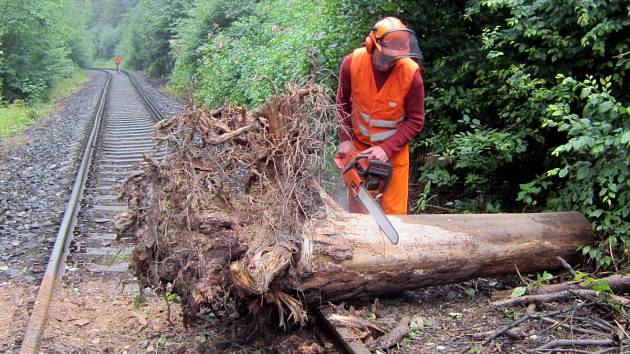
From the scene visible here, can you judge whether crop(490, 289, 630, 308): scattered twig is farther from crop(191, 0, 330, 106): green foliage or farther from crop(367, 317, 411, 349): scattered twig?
crop(191, 0, 330, 106): green foliage

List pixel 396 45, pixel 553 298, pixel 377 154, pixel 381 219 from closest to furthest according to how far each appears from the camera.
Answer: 1. pixel 553 298
2. pixel 381 219
3. pixel 396 45
4. pixel 377 154

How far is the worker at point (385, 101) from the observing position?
388cm

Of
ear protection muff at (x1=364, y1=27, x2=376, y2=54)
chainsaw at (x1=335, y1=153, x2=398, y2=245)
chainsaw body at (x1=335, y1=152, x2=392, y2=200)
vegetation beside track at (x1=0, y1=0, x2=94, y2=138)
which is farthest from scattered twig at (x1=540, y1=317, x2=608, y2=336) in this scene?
vegetation beside track at (x1=0, y1=0, x2=94, y2=138)

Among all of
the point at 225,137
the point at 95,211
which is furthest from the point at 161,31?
the point at 225,137

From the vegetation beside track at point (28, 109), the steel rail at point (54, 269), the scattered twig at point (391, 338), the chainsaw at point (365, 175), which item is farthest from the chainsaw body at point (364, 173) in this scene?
the vegetation beside track at point (28, 109)

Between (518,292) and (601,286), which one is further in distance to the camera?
(518,292)

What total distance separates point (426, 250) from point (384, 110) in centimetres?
110

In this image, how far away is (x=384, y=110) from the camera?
4.11 metres

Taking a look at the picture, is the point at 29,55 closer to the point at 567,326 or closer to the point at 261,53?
the point at 261,53

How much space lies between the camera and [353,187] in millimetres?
4016

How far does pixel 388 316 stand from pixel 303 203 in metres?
0.92

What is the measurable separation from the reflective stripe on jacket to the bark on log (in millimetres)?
746

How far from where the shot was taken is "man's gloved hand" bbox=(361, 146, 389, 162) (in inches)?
156

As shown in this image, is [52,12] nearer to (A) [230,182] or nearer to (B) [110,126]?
(B) [110,126]
